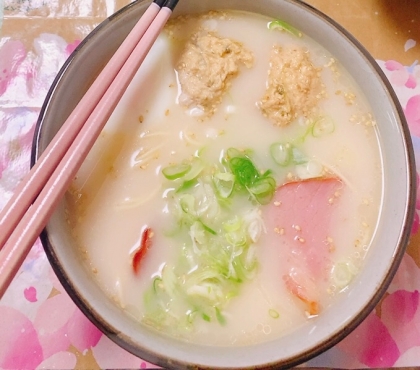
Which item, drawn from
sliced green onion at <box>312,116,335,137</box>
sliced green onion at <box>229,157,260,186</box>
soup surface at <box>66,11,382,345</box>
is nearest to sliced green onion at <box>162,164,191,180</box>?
soup surface at <box>66,11,382,345</box>

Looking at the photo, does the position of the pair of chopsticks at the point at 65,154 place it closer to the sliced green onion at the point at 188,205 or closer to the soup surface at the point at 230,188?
the soup surface at the point at 230,188

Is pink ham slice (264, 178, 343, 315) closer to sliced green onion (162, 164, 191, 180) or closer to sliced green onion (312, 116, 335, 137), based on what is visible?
sliced green onion (312, 116, 335, 137)

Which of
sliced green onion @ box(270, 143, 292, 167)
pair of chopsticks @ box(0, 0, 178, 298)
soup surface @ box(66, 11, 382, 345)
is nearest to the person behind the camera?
pair of chopsticks @ box(0, 0, 178, 298)

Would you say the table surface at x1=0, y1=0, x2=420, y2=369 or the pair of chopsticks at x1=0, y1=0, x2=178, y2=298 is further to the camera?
the table surface at x1=0, y1=0, x2=420, y2=369

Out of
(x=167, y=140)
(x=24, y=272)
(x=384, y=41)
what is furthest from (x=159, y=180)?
(x=384, y=41)

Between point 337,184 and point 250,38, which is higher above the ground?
point 250,38

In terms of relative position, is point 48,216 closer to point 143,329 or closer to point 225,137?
point 143,329
